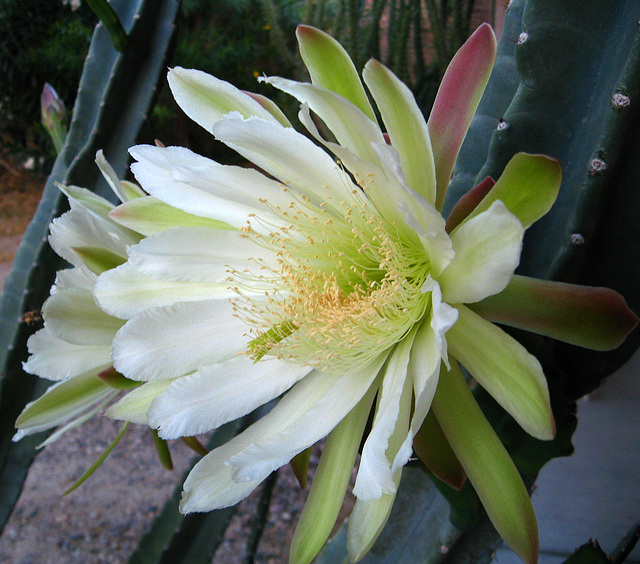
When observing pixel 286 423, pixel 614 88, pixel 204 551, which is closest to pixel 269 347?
pixel 286 423

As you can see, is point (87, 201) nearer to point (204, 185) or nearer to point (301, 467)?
point (204, 185)

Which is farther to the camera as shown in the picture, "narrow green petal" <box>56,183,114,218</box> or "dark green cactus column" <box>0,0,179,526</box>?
"dark green cactus column" <box>0,0,179,526</box>

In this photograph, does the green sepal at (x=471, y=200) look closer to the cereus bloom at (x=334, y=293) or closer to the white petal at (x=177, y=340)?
the cereus bloom at (x=334, y=293)

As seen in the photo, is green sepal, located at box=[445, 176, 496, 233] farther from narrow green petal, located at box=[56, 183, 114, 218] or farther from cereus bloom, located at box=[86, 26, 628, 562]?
narrow green petal, located at box=[56, 183, 114, 218]

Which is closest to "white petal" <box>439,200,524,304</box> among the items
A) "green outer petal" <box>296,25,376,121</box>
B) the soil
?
"green outer petal" <box>296,25,376,121</box>

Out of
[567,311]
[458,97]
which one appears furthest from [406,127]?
[567,311]

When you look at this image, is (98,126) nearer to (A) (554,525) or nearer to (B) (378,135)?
(B) (378,135)
